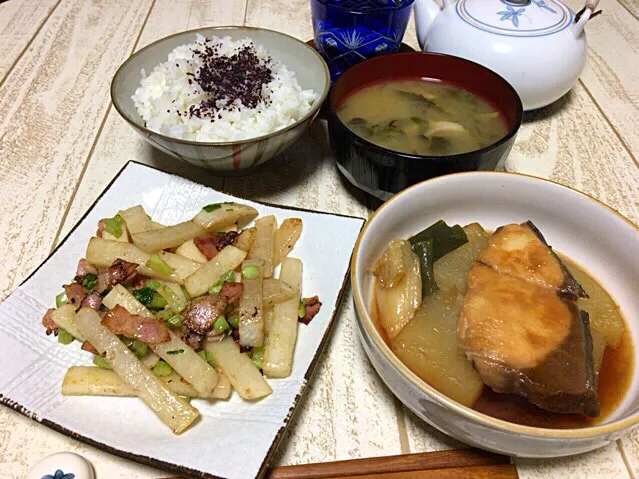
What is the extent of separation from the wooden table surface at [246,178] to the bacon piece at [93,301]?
1.03 feet

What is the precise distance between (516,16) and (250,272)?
155 cm

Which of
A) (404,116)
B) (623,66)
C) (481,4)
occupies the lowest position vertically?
(623,66)

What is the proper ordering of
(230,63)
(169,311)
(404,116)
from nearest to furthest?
1. (169,311)
2. (404,116)
3. (230,63)

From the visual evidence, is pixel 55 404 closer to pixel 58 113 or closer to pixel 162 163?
pixel 162 163

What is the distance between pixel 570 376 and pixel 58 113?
2.30m

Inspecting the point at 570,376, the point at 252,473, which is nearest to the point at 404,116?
the point at 570,376

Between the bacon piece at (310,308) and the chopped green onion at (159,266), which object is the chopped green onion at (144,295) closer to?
the chopped green onion at (159,266)

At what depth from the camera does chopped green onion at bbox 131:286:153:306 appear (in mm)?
1411

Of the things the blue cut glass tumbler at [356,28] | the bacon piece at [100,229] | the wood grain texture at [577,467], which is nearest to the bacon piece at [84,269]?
the bacon piece at [100,229]

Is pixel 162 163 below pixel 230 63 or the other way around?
below

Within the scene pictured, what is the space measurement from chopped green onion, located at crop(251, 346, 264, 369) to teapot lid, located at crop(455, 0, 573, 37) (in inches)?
61.9

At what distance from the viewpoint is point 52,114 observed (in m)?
2.31

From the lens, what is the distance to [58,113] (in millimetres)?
2316

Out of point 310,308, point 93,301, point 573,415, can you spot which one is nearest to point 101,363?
point 93,301
